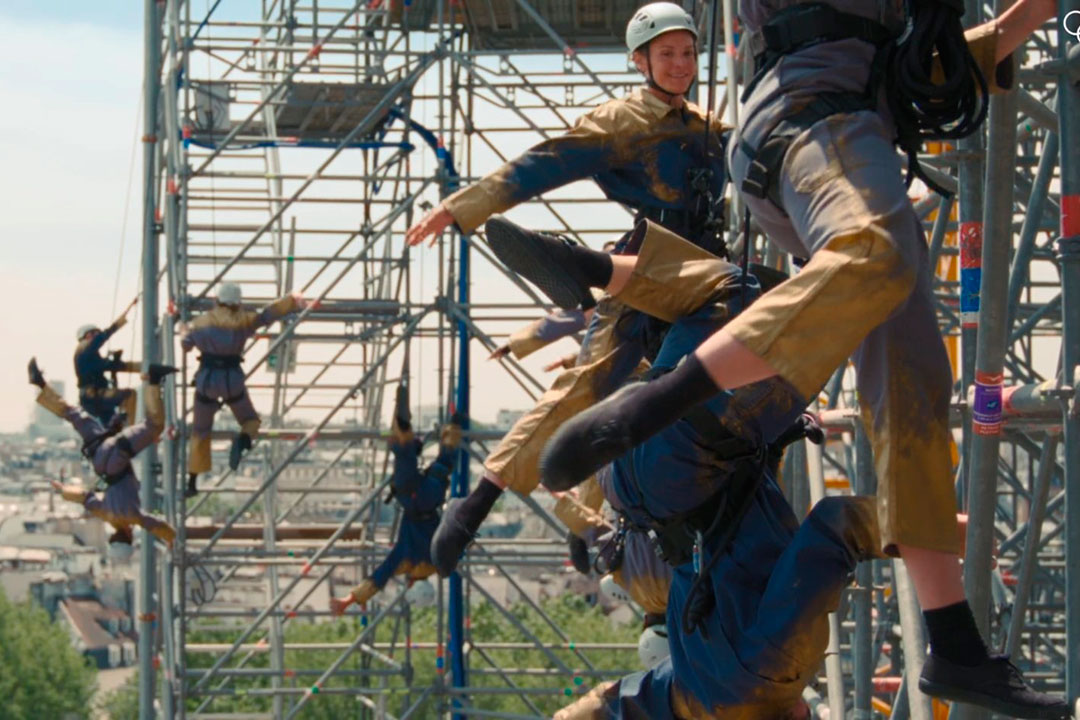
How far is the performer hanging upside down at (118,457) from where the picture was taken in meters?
11.9

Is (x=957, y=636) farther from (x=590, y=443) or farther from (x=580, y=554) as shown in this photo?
(x=580, y=554)

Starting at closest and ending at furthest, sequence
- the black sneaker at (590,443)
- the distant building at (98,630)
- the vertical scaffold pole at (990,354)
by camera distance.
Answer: the black sneaker at (590,443), the vertical scaffold pole at (990,354), the distant building at (98,630)

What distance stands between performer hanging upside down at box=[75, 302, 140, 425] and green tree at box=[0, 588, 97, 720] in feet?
112

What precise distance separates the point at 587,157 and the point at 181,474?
7401mm

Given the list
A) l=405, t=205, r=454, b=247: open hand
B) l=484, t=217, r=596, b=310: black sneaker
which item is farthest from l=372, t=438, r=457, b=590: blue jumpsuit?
l=484, t=217, r=596, b=310: black sneaker

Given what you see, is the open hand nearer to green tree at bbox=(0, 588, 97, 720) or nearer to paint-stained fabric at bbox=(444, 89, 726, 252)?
paint-stained fabric at bbox=(444, 89, 726, 252)

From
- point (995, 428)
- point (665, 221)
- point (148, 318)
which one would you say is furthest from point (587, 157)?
point (148, 318)

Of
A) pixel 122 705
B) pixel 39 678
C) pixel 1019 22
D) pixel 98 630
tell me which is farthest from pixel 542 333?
pixel 98 630

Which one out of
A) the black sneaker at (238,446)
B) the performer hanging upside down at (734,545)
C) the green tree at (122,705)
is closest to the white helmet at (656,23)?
the performer hanging upside down at (734,545)

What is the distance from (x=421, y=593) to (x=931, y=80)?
858 centimetres

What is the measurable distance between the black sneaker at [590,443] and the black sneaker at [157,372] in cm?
872

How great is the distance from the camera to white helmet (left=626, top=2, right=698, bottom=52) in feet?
18.0

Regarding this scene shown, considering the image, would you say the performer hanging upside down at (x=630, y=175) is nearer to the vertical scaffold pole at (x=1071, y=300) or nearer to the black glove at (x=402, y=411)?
the vertical scaffold pole at (x=1071, y=300)

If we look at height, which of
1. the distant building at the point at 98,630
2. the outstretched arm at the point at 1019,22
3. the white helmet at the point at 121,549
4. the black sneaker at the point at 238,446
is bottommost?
the distant building at the point at 98,630
